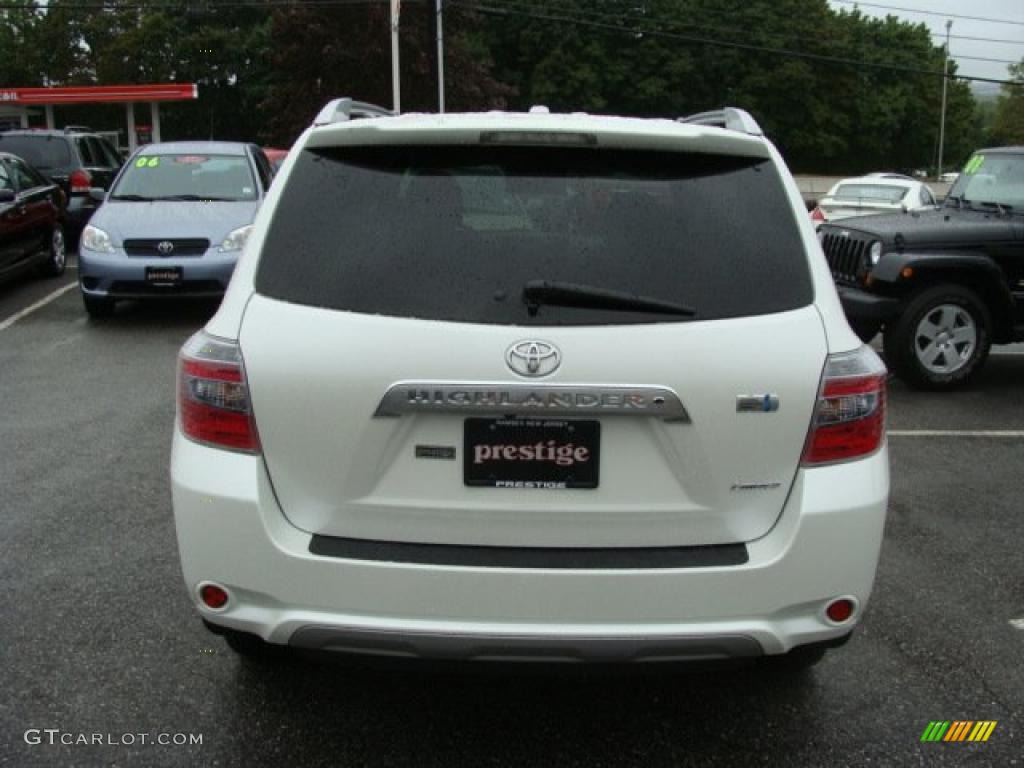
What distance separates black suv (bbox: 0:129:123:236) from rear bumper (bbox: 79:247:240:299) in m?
6.23

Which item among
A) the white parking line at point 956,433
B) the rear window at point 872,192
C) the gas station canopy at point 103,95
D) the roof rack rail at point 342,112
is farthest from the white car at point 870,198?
the gas station canopy at point 103,95

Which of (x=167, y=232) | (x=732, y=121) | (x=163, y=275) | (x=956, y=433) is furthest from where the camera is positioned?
(x=167, y=232)

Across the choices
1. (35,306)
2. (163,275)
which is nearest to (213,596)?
(163,275)

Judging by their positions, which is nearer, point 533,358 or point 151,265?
point 533,358

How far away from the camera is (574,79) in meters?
74.4

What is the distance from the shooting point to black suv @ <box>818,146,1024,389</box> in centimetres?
790

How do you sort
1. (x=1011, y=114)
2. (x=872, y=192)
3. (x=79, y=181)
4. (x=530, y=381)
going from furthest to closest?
(x=1011, y=114), (x=872, y=192), (x=79, y=181), (x=530, y=381)

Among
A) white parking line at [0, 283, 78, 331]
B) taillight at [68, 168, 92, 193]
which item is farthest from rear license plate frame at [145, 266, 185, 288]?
taillight at [68, 168, 92, 193]

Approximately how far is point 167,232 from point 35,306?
7.76 ft

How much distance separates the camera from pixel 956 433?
22.5ft

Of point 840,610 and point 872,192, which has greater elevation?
point 840,610

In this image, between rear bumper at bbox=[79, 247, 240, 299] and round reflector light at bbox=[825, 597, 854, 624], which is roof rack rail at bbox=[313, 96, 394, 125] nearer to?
round reflector light at bbox=[825, 597, 854, 624]

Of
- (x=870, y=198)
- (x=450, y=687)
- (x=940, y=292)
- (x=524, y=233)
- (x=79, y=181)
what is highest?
(x=524, y=233)

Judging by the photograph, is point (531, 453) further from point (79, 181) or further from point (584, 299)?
point (79, 181)
